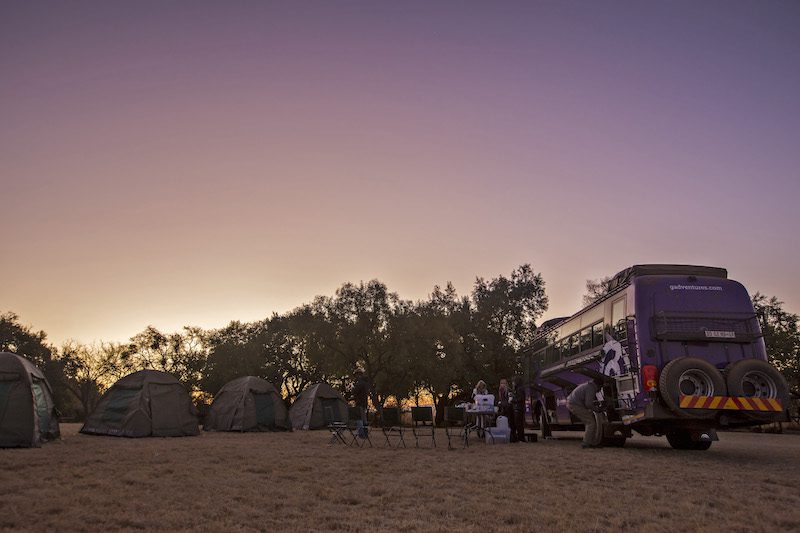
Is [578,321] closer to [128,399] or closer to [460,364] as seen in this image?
[128,399]

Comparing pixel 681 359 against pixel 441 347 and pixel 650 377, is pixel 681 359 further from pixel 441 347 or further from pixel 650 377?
pixel 441 347

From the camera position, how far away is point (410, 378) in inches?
1613

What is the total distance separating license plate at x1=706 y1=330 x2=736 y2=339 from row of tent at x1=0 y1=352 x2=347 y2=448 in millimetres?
11665

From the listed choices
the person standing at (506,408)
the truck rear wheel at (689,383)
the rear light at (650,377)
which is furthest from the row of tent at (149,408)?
the truck rear wheel at (689,383)

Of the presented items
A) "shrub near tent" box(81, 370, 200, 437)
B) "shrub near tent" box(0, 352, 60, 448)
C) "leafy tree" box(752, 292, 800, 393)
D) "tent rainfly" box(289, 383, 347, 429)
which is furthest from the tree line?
"shrub near tent" box(0, 352, 60, 448)

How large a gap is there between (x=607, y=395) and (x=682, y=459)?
105 inches

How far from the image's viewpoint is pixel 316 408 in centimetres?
2847

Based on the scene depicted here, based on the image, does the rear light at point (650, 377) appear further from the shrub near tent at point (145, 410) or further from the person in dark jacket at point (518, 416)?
the shrub near tent at point (145, 410)

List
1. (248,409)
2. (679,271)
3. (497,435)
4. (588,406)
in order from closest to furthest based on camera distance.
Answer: (679,271) < (588,406) < (497,435) < (248,409)

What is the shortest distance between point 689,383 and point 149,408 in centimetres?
1699

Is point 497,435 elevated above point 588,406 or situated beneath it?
situated beneath

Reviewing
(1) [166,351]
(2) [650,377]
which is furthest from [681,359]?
(1) [166,351]

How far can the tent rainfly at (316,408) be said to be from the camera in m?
28.2

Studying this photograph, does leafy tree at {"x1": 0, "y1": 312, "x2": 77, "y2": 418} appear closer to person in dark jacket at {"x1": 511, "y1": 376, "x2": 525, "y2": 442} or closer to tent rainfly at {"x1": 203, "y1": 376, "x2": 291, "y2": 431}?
tent rainfly at {"x1": 203, "y1": 376, "x2": 291, "y2": 431}
